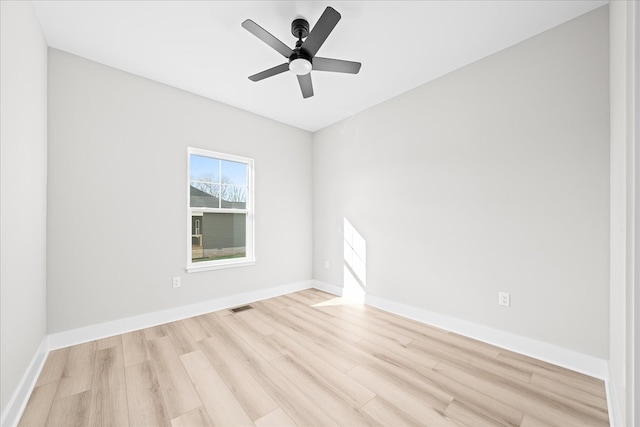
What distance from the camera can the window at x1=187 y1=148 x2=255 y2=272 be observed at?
10.7 ft

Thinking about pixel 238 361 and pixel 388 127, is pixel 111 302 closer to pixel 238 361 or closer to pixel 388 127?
pixel 238 361

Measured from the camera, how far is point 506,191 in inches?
91.5

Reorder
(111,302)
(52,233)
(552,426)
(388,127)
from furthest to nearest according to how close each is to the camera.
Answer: (388,127) → (111,302) → (52,233) → (552,426)

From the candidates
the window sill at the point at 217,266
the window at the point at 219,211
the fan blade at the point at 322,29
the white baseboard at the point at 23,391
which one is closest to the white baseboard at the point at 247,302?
the white baseboard at the point at 23,391

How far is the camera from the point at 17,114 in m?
1.58

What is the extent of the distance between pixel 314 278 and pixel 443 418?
304 cm

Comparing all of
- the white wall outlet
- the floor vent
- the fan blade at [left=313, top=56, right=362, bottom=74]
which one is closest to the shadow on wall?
the floor vent

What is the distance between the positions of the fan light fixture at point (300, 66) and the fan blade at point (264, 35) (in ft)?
0.24

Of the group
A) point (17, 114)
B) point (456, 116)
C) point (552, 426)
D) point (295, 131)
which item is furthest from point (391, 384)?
point (295, 131)

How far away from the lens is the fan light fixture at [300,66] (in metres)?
2.05

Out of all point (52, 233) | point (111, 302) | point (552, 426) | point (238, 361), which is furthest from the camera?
point (111, 302)

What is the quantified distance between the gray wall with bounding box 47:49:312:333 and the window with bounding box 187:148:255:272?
0.42 ft

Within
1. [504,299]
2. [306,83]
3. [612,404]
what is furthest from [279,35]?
[612,404]

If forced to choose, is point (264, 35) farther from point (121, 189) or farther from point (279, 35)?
point (121, 189)
